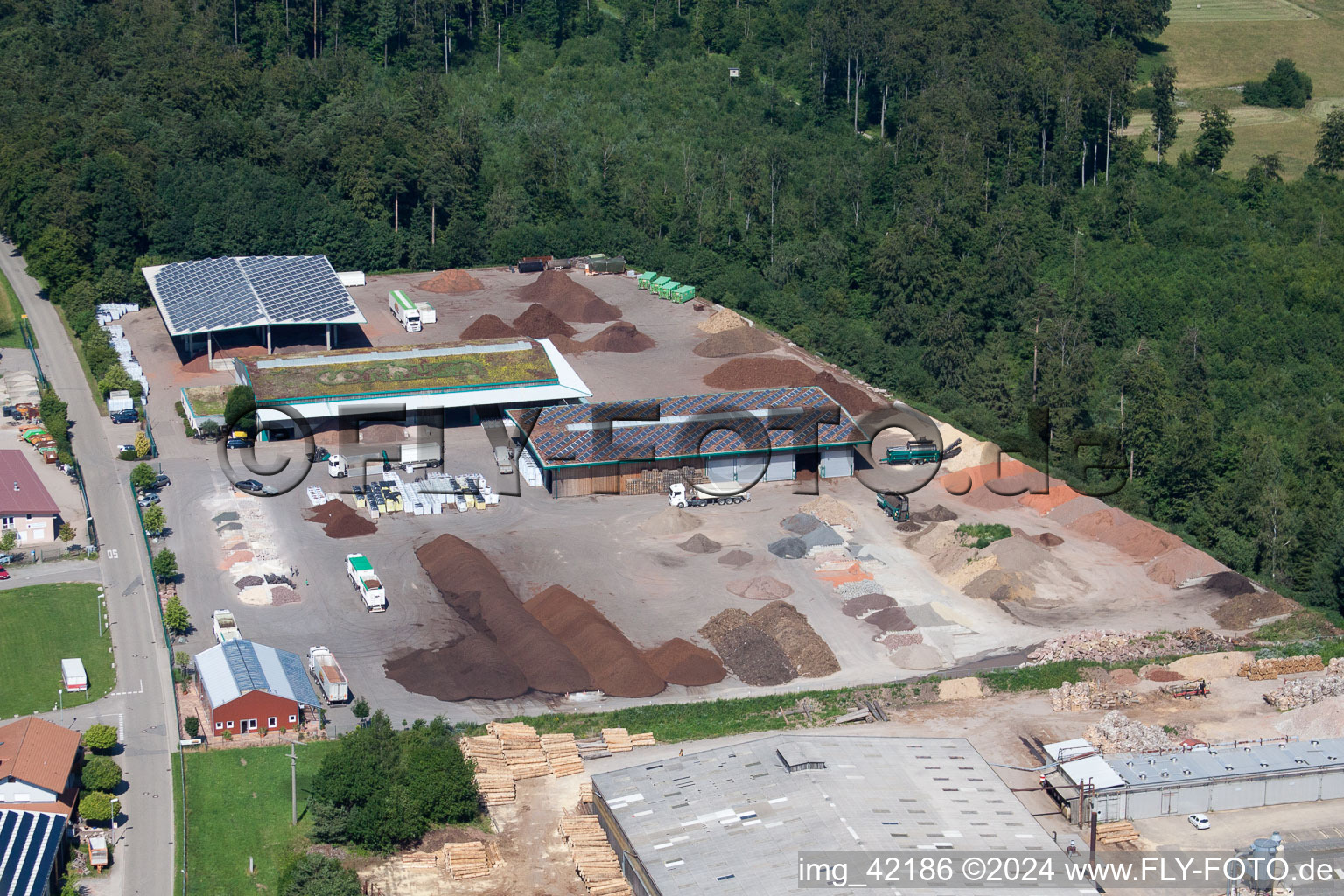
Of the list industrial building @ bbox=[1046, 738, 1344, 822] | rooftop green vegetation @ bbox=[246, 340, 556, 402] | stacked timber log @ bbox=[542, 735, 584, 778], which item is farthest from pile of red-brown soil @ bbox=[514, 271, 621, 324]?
industrial building @ bbox=[1046, 738, 1344, 822]

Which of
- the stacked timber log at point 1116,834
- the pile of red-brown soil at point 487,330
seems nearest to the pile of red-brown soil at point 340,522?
the pile of red-brown soil at point 487,330

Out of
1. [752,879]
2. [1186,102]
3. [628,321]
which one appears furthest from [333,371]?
[1186,102]

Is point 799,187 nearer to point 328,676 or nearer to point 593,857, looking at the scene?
point 328,676

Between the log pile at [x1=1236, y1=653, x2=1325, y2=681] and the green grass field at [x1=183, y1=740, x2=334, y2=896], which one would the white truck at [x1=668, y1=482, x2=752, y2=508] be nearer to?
the green grass field at [x1=183, y1=740, x2=334, y2=896]

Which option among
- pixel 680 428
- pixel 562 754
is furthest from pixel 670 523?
pixel 562 754

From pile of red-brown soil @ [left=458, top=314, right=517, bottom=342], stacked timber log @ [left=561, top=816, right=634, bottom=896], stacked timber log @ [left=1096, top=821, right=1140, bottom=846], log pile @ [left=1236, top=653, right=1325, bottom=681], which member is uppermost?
pile of red-brown soil @ [left=458, top=314, right=517, bottom=342]

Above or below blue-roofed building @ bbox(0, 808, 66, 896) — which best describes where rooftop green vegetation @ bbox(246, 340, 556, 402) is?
above
